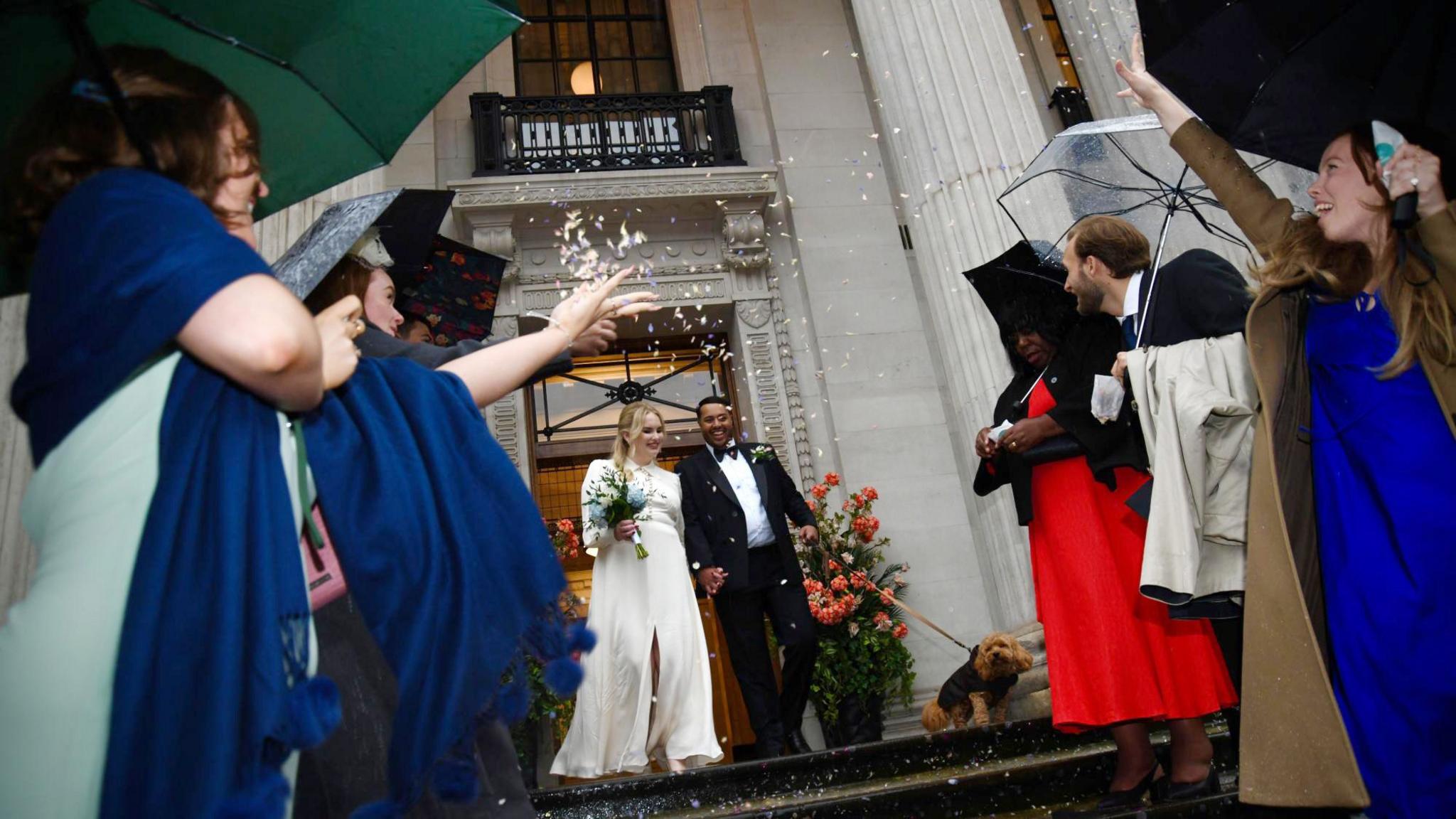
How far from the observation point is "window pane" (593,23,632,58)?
35.2 ft

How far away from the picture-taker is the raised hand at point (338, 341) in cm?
147

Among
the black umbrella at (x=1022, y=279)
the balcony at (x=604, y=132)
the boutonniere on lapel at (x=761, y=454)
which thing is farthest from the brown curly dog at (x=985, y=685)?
the balcony at (x=604, y=132)

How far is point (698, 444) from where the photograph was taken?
931cm

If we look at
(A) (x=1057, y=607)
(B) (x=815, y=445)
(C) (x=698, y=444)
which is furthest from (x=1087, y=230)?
(C) (x=698, y=444)

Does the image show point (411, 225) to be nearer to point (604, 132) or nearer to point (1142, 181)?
point (1142, 181)

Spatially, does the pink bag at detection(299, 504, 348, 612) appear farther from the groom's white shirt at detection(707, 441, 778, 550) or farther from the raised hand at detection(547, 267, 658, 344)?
the groom's white shirt at detection(707, 441, 778, 550)

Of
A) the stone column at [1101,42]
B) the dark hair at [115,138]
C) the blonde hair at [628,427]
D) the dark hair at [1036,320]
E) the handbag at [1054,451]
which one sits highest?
the stone column at [1101,42]

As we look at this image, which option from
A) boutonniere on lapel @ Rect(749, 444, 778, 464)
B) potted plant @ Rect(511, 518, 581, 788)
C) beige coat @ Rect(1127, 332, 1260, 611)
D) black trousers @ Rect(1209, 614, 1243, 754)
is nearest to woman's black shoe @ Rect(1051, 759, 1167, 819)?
black trousers @ Rect(1209, 614, 1243, 754)

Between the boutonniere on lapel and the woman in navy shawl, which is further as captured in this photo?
the boutonniere on lapel

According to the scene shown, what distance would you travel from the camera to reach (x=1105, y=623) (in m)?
3.44

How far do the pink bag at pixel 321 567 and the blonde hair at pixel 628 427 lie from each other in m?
4.59

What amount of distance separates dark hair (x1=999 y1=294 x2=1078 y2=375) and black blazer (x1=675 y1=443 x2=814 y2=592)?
7.34 feet

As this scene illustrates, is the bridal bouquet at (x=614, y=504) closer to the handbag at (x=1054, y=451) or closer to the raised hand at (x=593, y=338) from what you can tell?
the handbag at (x=1054, y=451)

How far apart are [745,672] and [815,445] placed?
10.6 feet
